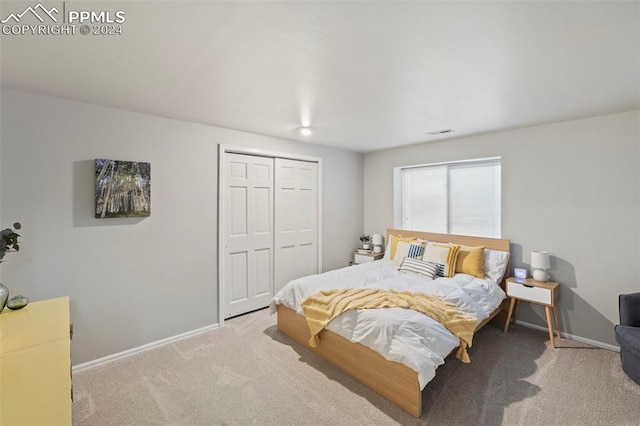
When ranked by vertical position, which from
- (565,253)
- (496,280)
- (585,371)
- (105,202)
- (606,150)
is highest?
(606,150)

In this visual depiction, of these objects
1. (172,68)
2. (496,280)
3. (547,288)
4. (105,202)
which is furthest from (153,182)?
(547,288)

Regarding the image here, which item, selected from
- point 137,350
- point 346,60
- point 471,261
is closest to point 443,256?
point 471,261

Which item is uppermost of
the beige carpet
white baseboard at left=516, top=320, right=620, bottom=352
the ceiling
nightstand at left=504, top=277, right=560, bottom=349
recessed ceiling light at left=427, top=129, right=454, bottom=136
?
recessed ceiling light at left=427, top=129, right=454, bottom=136

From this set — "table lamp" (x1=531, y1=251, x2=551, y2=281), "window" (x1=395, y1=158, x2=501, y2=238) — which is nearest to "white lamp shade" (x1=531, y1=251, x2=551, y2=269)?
"table lamp" (x1=531, y1=251, x2=551, y2=281)

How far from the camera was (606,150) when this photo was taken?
288 cm

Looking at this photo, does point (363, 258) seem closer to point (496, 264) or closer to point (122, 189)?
point (496, 264)

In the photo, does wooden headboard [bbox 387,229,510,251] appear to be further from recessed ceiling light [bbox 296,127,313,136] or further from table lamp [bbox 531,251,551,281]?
recessed ceiling light [bbox 296,127,313,136]

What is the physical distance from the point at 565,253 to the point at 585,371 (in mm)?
1218

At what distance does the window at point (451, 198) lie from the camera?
380 cm

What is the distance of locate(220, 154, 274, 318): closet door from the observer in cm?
355

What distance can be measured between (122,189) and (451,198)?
→ 13.6 ft

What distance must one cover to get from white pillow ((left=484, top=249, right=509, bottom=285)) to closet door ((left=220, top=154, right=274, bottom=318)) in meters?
2.79

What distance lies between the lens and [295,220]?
4.27m

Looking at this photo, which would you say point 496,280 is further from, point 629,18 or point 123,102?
point 123,102
